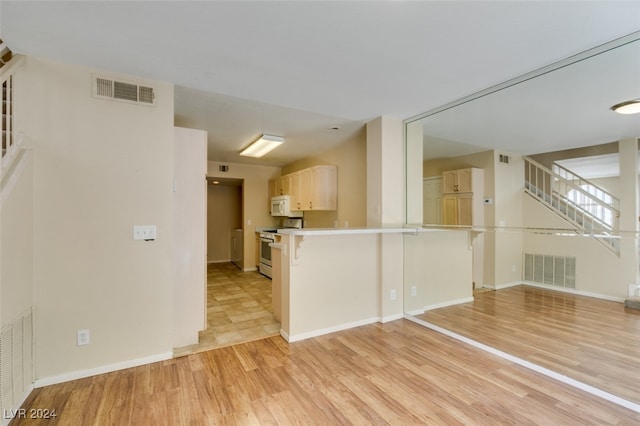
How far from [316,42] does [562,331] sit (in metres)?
3.87

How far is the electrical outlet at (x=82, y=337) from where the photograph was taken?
87.4 inches

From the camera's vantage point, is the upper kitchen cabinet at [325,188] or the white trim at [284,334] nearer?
the white trim at [284,334]

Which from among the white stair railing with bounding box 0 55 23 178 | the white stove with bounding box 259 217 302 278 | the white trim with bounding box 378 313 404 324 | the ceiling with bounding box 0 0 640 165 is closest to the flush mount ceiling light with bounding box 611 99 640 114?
the ceiling with bounding box 0 0 640 165

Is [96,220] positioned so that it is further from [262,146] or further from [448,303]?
[448,303]

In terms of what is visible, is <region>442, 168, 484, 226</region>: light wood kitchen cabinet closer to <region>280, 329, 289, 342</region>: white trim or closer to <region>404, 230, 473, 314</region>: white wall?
<region>404, 230, 473, 314</region>: white wall

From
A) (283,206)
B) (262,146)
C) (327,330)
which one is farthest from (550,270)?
(262,146)

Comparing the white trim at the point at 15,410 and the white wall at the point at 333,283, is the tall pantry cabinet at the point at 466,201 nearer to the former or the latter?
the white wall at the point at 333,283

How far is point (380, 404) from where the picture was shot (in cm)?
192

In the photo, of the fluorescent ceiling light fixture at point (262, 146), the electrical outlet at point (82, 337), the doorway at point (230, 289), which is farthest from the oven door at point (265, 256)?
the electrical outlet at point (82, 337)

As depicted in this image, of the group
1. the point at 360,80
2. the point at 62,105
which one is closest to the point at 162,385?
the point at 62,105

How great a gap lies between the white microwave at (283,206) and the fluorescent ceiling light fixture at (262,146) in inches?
43.6

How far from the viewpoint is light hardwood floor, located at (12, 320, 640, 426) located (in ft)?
5.85

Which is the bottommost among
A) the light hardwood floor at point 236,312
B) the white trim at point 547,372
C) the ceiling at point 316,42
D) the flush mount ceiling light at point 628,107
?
the white trim at point 547,372

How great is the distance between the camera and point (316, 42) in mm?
1935
